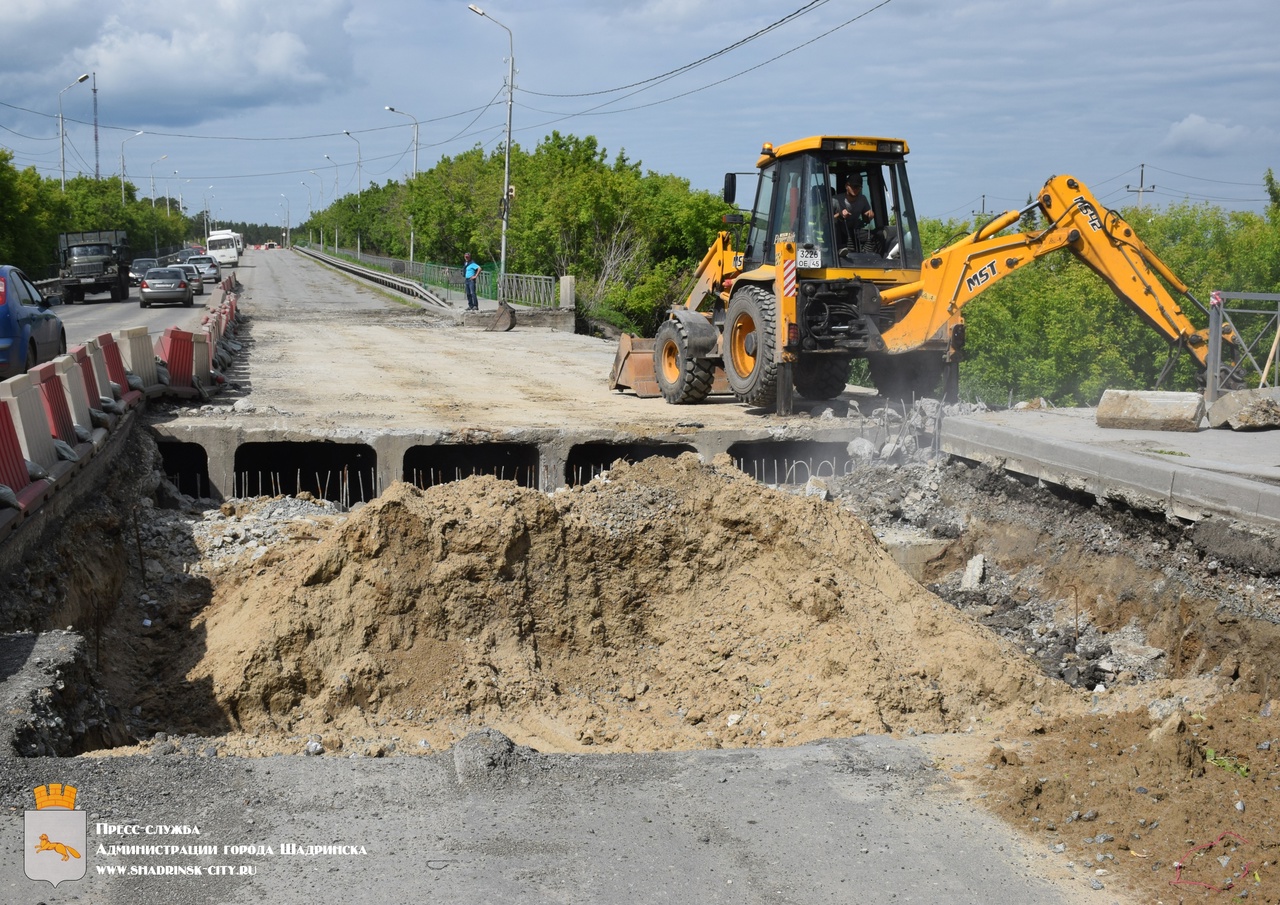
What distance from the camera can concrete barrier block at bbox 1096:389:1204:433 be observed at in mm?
10461

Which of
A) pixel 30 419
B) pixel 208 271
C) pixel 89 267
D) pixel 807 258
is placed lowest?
pixel 30 419

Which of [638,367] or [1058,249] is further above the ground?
[1058,249]

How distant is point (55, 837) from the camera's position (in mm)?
4234

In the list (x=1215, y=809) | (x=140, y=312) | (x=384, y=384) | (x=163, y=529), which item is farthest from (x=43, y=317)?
(x=140, y=312)

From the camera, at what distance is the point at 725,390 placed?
15.3m

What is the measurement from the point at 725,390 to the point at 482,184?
44970mm

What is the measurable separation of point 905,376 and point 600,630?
7.12 m

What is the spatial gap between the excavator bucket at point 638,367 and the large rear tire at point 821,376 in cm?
209

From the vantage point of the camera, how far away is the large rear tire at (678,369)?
14766mm

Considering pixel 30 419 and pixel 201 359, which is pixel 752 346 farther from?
pixel 30 419

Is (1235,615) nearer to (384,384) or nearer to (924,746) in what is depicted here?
(924,746)

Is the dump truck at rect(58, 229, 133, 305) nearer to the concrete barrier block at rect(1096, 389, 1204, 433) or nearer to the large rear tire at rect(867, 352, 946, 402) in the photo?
the large rear tire at rect(867, 352, 946, 402)

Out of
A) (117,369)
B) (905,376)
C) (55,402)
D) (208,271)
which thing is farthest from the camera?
(208,271)

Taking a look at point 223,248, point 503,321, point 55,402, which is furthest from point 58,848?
point 223,248
